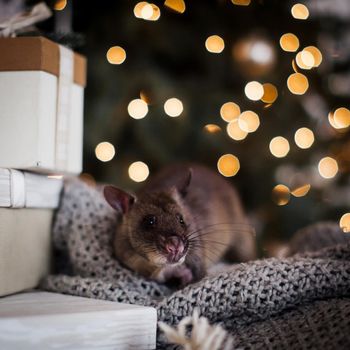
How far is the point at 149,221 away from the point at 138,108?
0.84m

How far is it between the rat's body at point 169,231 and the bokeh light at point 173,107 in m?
0.46

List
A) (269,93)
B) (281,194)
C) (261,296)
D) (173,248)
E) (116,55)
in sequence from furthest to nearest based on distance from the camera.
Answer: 1. (281,194)
2. (269,93)
3. (116,55)
4. (173,248)
5. (261,296)

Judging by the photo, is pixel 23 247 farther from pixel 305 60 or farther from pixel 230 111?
pixel 305 60

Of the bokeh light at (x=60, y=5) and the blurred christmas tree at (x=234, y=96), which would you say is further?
the blurred christmas tree at (x=234, y=96)

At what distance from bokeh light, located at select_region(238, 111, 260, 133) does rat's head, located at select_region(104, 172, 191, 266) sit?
84 cm

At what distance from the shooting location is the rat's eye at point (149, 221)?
1164 millimetres

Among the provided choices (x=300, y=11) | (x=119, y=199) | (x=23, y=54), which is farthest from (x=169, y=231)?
Answer: (x=300, y=11)

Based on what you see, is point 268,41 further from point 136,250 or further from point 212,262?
point 136,250

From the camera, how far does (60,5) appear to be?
5.59 feet

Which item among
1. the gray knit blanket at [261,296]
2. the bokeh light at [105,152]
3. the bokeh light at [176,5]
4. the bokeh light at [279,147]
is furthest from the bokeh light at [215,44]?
the gray knit blanket at [261,296]

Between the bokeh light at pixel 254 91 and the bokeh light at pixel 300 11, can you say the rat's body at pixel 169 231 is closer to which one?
the bokeh light at pixel 254 91

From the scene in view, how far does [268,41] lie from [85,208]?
1044mm

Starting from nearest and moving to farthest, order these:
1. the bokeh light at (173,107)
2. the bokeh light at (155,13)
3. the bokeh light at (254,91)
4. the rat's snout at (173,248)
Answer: the rat's snout at (173,248)
the bokeh light at (155,13)
the bokeh light at (173,107)
the bokeh light at (254,91)

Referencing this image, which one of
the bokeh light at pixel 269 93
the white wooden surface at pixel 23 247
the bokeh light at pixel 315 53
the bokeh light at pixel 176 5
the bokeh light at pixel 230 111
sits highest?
the bokeh light at pixel 176 5
